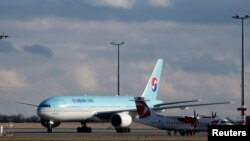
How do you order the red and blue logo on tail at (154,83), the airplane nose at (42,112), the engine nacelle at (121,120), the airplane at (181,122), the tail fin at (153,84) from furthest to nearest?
1. the red and blue logo on tail at (154,83)
2. the tail fin at (153,84)
3. the engine nacelle at (121,120)
4. the airplane nose at (42,112)
5. the airplane at (181,122)

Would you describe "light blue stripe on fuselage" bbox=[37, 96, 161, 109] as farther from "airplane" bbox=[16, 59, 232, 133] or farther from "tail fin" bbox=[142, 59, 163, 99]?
"tail fin" bbox=[142, 59, 163, 99]

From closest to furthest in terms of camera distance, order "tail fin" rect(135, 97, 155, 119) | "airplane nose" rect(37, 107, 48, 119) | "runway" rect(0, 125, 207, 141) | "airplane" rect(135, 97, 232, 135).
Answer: "runway" rect(0, 125, 207, 141), "airplane" rect(135, 97, 232, 135), "airplane nose" rect(37, 107, 48, 119), "tail fin" rect(135, 97, 155, 119)

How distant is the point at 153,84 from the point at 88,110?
1777cm

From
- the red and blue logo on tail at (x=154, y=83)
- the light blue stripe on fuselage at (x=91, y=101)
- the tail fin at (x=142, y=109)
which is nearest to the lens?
the light blue stripe on fuselage at (x=91, y=101)

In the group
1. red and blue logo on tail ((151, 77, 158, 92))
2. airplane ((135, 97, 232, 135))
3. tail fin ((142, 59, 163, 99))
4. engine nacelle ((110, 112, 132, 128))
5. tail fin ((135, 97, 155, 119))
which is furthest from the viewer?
red and blue logo on tail ((151, 77, 158, 92))

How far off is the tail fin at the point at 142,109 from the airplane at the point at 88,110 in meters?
3.16

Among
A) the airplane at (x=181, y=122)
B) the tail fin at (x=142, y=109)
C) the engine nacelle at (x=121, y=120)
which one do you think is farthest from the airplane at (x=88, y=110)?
the airplane at (x=181, y=122)

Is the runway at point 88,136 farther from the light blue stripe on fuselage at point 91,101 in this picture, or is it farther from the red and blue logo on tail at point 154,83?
the red and blue logo on tail at point 154,83

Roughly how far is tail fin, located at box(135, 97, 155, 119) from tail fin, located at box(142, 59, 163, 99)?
1472cm

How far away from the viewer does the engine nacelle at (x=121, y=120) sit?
10838 cm

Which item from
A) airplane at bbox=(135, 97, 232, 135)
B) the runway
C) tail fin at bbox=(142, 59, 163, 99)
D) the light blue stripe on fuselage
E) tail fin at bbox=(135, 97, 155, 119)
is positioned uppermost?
tail fin at bbox=(142, 59, 163, 99)

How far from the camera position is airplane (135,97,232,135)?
10169 cm

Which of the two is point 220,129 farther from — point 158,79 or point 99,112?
point 158,79

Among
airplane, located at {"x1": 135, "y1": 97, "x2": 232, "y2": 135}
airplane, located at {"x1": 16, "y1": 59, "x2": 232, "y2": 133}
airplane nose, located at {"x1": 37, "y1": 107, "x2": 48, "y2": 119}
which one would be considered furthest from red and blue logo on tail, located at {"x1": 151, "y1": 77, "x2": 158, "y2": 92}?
airplane nose, located at {"x1": 37, "y1": 107, "x2": 48, "y2": 119}
